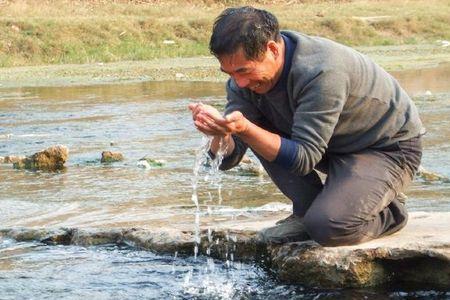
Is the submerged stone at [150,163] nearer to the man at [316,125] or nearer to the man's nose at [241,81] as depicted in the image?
the man at [316,125]

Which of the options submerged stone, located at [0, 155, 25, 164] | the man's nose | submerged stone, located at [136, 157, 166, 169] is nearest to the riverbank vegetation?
submerged stone, located at [0, 155, 25, 164]

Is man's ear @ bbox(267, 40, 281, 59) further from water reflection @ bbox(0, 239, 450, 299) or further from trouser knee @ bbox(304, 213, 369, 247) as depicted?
water reflection @ bbox(0, 239, 450, 299)

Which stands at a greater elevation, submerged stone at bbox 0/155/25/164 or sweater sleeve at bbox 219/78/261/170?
sweater sleeve at bbox 219/78/261/170

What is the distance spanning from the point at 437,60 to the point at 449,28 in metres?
9.28

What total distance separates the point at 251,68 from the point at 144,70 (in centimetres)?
1679

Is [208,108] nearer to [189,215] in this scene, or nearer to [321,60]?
[321,60]

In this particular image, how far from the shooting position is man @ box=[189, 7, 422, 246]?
4.32 meters

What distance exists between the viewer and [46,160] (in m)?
8.58

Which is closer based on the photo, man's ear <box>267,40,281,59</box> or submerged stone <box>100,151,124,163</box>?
man's ear <box>267,40,281,59</box>

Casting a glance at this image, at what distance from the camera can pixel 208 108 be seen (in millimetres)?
4148

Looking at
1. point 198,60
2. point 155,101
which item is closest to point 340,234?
point 155,101

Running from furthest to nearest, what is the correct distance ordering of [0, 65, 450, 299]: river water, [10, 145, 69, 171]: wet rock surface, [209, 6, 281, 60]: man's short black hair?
[10, 145, 69, 171]: wet rock surface
[0, 65, 450, 299]: river water
[209, 6, 281, 60]: man's short black hair

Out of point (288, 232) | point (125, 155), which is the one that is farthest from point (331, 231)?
point (125, 155)

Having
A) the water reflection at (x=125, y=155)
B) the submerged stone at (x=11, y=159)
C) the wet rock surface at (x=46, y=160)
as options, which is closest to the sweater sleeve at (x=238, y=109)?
the water reflection at (x=125, y=155)
